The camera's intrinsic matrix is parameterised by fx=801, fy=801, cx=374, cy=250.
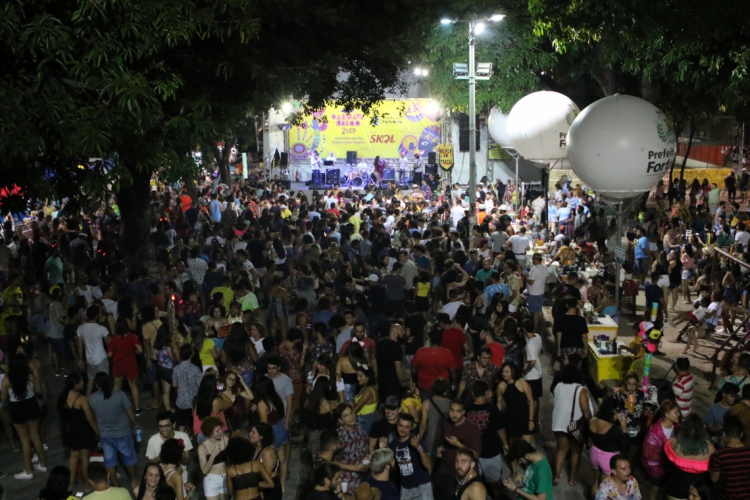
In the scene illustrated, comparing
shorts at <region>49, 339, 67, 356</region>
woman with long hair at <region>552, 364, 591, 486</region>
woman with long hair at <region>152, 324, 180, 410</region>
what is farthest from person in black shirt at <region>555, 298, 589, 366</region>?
shorts at <region>49, 339, 67, 356</region>

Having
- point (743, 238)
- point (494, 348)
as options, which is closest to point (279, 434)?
point (494, 348)

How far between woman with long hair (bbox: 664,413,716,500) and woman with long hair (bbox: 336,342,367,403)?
3233 mm

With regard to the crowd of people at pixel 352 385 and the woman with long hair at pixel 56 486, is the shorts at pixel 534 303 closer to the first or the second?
the crowd of people at pixel 352 385

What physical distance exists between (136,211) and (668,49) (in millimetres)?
12624

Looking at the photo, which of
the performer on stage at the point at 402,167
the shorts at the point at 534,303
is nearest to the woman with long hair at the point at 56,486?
the shorts at the point at 534,303

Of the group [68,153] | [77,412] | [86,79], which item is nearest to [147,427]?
[77,412]

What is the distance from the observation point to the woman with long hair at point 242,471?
632 cm

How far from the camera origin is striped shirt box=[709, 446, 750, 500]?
21.5 ft

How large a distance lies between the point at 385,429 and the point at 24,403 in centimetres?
422

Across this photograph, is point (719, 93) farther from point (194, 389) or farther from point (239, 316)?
point (194, 389)

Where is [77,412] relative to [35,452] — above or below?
above

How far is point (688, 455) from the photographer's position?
681 centimetres

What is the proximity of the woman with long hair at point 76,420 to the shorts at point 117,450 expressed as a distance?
0.15m

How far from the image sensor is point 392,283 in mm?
12266
